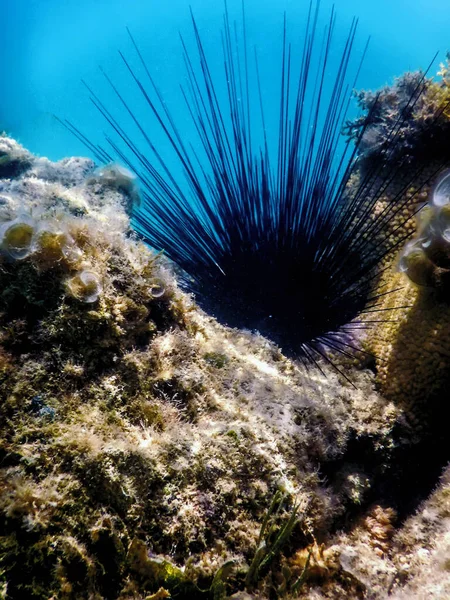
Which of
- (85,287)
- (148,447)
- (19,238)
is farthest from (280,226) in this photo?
(148,447)

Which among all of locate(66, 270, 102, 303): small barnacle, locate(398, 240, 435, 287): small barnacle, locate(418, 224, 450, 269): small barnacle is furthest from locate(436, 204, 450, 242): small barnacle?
locate(66, 270, 102, 303): small barnacle

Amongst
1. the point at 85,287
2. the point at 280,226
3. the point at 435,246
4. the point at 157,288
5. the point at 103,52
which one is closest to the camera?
the point at 85,287

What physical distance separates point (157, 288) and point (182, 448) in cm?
101

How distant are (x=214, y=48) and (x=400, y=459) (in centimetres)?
9870

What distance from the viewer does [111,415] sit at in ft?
6.14

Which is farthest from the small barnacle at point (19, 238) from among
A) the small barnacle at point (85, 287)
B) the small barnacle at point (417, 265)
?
the small barnacle at point (417, 265)

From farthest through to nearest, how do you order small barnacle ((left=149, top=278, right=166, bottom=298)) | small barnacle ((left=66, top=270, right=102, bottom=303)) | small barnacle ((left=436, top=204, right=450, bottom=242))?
1. small barnacle ((left=436, top=204, right=450, bottom=242))
2. small barnacle ((left=149, top=278, right=166, bottom=298))
3. small barnacle ((left=66, top=270, right=102, bottom=303))

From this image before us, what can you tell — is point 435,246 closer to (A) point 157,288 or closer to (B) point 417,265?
(B) point 417,265

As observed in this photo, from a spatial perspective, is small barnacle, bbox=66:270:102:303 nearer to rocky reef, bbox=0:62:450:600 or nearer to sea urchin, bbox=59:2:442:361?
rocky reef, bbox=0:62:450:600

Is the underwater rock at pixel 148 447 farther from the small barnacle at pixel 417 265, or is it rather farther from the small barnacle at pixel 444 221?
the small barnacle at pixel 444 221

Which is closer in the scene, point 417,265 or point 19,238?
point 19,238

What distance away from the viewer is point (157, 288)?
2381 mm

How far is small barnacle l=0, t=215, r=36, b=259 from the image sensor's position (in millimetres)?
1970

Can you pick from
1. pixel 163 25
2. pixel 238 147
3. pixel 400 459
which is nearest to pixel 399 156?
pixel 238 147
